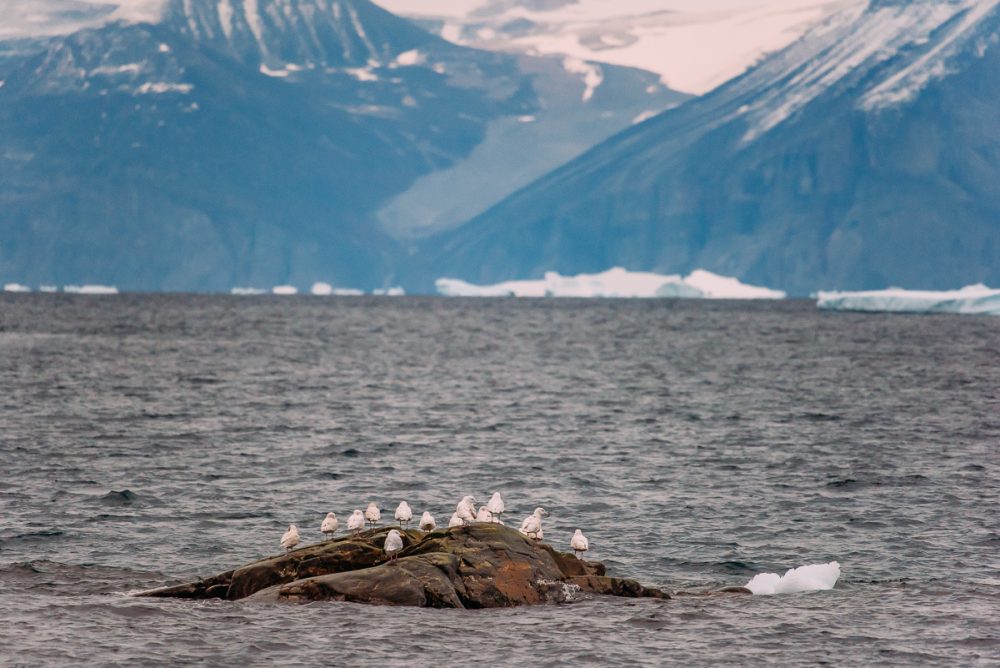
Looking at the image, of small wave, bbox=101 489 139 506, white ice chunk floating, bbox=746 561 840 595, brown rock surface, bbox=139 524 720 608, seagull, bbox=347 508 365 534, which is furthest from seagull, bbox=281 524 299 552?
small wave, bbox=101 489 139 506

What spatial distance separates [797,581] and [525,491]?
1370 centimetres

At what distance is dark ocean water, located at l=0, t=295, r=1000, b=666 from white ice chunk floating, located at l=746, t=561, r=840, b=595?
1.40 ft

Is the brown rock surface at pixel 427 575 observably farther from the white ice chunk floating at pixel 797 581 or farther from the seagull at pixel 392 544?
the white ice chunk floating at pixel 797 581

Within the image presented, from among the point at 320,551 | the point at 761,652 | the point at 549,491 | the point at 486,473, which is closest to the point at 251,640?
the point at 320,551

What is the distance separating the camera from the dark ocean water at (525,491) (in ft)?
76.7

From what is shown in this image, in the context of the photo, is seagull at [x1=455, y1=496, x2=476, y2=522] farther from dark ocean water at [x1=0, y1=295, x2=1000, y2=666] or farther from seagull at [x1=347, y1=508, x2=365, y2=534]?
dark ocean water at [x1=0, y1=295, x2=1000, y2=666]

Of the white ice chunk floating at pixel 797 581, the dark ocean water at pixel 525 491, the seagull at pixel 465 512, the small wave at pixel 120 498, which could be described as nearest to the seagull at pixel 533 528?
the seagull at pixel 465 512

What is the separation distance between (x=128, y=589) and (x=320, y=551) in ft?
13.9

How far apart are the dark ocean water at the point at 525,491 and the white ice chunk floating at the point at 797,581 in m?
0.43

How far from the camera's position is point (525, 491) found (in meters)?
40.7

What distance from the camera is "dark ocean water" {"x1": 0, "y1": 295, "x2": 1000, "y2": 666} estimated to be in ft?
76.7

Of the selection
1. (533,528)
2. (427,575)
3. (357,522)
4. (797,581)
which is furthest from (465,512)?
(797,581)

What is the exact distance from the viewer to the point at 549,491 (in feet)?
133

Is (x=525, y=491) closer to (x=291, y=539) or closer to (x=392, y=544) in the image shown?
(x=291, y=539)
